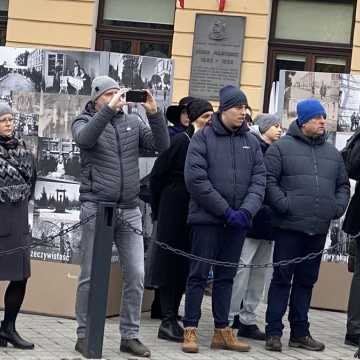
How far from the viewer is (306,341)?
8688mm

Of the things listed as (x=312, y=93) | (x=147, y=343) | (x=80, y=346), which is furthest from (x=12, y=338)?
(x=312, y=93)

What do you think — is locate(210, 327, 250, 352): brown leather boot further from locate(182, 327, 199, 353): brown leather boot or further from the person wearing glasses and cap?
the person wearing glasses and cap

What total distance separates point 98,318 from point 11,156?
4.19ft

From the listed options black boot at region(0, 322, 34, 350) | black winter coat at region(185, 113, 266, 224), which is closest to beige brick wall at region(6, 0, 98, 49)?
black winter coat at region(185, 113, 266, 224)

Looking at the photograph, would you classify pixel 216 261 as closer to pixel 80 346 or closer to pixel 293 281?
pixel 293 281

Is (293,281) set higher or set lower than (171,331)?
higher

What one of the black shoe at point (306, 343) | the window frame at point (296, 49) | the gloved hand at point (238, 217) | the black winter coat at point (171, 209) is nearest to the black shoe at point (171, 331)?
the black winter coat at point (171, 209)

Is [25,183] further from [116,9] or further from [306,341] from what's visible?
[116,9]

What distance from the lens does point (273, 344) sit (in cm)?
852

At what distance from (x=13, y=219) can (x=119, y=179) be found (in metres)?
Result: 0.79

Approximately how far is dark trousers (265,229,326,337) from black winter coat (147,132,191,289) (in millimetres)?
745

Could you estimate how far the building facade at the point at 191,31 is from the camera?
15.2 m

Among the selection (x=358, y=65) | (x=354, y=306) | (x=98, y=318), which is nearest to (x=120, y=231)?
(x=98, y=318)

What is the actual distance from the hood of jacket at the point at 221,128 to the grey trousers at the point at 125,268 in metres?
0.83
